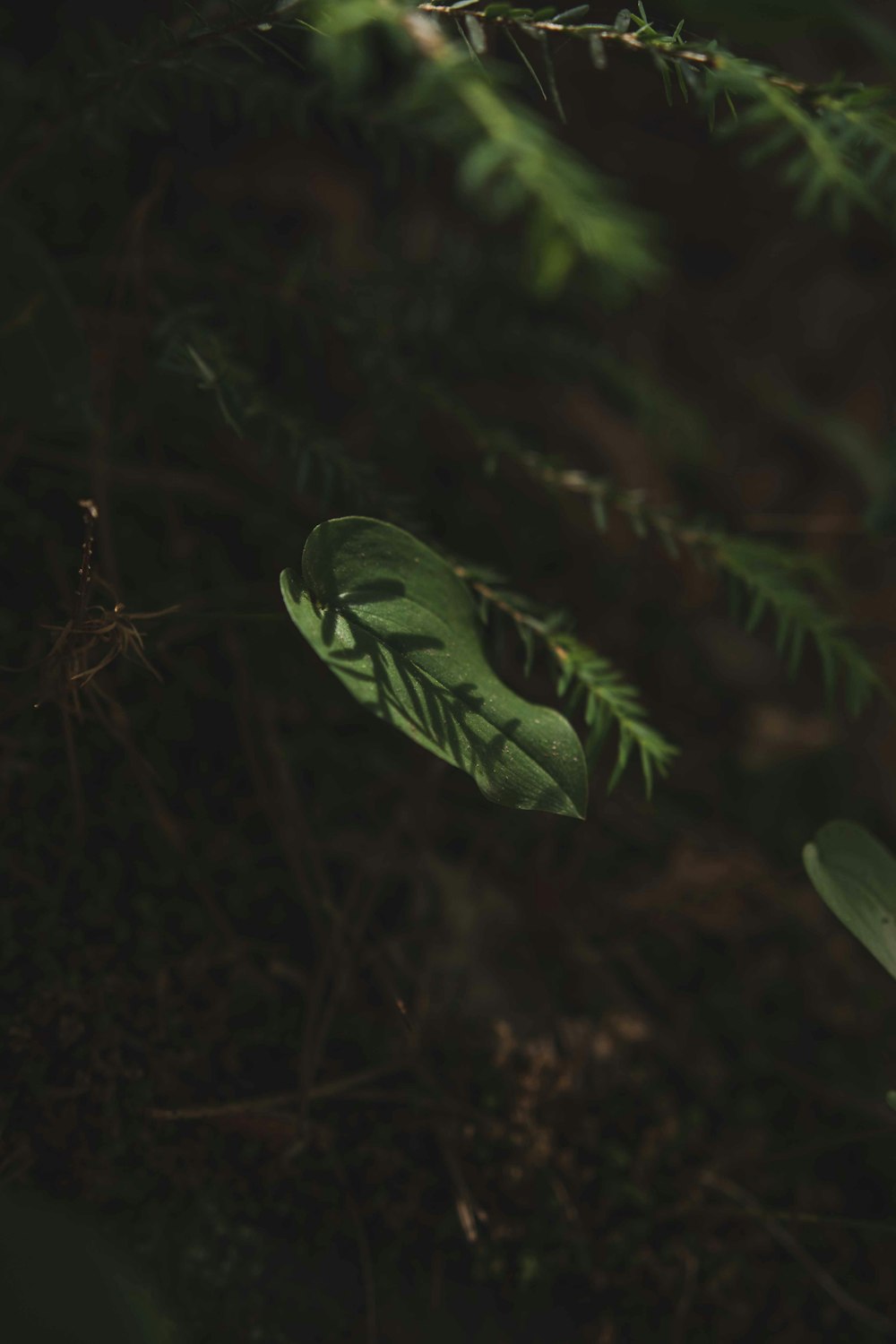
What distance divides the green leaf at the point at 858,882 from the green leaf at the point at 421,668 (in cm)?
27

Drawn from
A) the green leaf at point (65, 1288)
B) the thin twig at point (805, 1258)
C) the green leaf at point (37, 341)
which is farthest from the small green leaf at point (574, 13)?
the thin twig at point (805, 1258)

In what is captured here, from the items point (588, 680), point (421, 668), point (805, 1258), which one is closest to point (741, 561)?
point (588, 680)

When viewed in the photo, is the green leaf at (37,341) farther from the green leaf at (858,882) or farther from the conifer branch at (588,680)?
the green leaf at (858,882)

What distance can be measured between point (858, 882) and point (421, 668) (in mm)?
465

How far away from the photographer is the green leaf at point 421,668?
68cm

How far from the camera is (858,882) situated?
0.82 meters

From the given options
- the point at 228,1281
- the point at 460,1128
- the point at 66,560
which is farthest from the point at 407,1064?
the point at 66,560

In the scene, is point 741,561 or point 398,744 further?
point 398,744

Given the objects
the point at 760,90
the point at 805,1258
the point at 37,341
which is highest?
the point at 760,90

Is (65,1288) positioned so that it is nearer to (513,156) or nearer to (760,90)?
(513,156)

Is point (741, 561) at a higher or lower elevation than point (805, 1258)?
higher

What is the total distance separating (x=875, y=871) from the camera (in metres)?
0.84

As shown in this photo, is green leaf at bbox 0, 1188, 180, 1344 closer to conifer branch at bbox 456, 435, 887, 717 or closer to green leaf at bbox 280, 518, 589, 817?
green leaf at bbox 280, 518, 589, 817

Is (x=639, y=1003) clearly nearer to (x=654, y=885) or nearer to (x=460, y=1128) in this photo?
(x=654, y=885)
